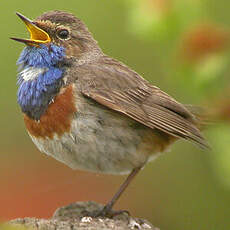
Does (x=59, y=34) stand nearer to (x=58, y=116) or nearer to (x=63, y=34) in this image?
(x=63, y=34)

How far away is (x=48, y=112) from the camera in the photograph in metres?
4.63

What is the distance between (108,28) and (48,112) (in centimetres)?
228

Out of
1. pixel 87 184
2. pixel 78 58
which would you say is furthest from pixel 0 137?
pixel 78 58

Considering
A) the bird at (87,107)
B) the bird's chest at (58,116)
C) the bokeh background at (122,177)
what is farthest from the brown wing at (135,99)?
the bokeh background at (122,177)

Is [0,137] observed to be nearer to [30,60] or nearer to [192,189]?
[30,60]

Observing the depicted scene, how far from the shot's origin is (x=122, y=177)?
6.24 m

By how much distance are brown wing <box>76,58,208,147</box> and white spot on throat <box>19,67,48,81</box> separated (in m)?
0.33

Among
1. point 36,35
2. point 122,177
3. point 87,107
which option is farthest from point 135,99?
point 122,177

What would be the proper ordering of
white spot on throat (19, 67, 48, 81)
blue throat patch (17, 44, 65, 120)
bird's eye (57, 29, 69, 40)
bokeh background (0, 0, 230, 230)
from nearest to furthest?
bokeh background (0, 0, 230, 230), blue throat patch (17, 44, 65, 120), white spot on throat (19, 67, 48, 81), bird's eye (57, 29, 69, 40)

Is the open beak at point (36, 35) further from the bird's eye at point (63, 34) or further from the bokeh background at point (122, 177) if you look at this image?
the bokeh background at point (122, 177)

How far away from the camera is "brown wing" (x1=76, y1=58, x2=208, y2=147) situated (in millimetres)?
4734

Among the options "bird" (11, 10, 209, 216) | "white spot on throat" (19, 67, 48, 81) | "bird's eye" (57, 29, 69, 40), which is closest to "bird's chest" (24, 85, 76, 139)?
"bird" (11, 10, 209, 216)

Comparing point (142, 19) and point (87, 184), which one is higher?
point (142, 19)

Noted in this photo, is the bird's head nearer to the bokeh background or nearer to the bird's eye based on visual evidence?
the bird's eye
